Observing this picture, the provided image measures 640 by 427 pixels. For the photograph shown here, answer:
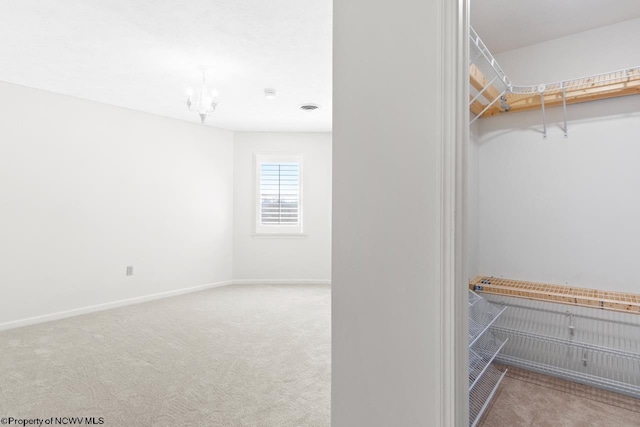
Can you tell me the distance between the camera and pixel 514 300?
2.63 m

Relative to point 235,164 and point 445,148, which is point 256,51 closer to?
point 445,148

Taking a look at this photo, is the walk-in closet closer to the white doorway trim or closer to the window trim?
the white doorway trim

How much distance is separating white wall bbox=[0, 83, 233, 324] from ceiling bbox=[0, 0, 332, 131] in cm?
40

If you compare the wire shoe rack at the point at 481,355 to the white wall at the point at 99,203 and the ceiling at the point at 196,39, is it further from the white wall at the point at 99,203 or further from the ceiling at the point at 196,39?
the white wall at the point at 99,203

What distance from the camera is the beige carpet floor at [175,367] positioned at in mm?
2010

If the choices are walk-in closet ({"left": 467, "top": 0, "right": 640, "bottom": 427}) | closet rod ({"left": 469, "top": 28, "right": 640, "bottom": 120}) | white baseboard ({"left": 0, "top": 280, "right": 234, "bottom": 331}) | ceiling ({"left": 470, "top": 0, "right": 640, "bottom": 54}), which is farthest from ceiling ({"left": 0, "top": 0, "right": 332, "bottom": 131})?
white baseboard ({"left": 0, "top": 280, "right": 234, "bottom": 331})

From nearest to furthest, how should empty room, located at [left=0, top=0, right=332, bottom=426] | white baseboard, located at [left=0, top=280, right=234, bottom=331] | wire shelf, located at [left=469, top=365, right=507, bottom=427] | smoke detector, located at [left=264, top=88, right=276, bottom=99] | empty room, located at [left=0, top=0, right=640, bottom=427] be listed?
empty room, located at [left=0, top=0, right=640, bottom=427], wire shelf, located at [left=469, top=365, right=507, bottom=427], empty room, located at [left=0, top=0, right=332, bottom=426], white baseboard, located at [left=0, top=280, right=234, bottom=331], smoke detector, located at [left=264, top=88, right=276, bottom=99]

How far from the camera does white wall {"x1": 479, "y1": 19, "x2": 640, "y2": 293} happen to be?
2275 millimetres

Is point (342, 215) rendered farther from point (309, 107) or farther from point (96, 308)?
point (96, 308)

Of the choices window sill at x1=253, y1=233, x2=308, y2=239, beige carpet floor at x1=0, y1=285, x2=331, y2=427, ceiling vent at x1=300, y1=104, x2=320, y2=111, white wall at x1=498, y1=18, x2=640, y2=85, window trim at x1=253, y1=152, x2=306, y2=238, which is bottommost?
beige carpet floor at x1=0, y1=285, x2=331, y2=427

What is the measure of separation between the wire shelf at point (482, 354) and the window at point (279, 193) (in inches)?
144

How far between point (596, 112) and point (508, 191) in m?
0.75

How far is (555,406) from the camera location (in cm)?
205

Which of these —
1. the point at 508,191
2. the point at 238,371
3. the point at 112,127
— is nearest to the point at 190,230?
the point at 112,127
